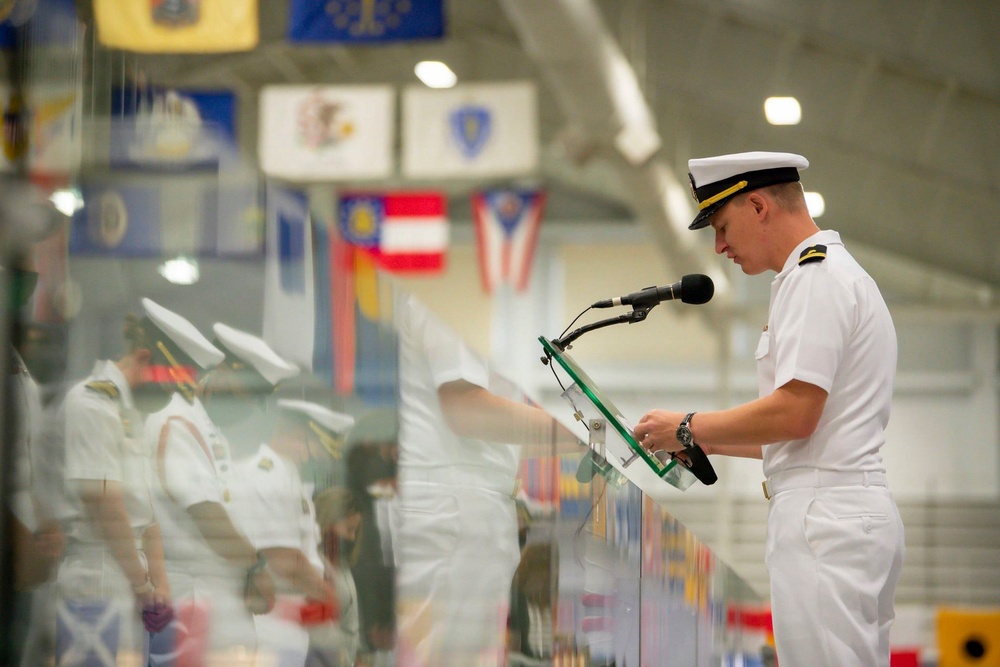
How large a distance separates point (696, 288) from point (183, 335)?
884 mm

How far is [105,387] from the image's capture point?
1.51 m

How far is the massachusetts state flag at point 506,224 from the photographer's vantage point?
11.1 meters

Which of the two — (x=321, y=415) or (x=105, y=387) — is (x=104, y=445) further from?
(x=321, y=415)

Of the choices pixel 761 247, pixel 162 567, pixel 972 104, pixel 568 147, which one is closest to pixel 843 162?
pixel 972 104

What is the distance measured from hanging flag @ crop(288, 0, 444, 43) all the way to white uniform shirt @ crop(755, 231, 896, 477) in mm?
5848

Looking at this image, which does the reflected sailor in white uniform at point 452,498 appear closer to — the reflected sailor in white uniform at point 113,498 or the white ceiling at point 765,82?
the reflected sailor in white uniform at point 113,498

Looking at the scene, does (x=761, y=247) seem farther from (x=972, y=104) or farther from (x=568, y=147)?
(x=972, y=104)

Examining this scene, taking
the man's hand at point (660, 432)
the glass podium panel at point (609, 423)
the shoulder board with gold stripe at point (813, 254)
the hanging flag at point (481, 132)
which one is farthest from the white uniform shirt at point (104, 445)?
the hanging flag at point (481, 132)

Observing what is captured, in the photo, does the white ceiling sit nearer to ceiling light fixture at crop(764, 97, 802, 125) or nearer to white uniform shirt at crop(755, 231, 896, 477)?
ceiling light fixture at crop(764, 97, 802, 125)

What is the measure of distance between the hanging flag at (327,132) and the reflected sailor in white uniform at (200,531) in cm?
728

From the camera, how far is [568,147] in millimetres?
8812

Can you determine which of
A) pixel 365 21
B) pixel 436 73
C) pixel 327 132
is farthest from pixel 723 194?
pixel 436 73

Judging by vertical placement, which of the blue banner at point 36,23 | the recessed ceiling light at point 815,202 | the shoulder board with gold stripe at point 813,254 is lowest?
the shoulder board with gold stripe at point 813,254

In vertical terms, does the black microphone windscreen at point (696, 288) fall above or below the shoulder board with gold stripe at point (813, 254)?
below
